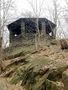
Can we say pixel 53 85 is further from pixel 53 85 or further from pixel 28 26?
pixel 28 26

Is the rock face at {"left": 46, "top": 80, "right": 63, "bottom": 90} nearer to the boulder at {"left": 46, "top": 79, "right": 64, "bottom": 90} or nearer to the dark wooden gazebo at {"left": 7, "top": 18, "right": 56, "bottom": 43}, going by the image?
the boulder at {"left": 46, "top": 79, "right": 64, "bottom": 90}

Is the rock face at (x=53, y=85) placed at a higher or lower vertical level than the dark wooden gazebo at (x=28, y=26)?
lower

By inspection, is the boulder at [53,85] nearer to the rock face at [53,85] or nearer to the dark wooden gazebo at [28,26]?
the rock face at [53,85]

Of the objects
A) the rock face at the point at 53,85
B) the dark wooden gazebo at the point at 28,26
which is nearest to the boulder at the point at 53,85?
the rock face at the point at 53,85

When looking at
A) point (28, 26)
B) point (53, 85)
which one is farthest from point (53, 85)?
point (28, 26)

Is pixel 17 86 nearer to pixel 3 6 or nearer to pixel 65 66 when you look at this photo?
pixel 65 66

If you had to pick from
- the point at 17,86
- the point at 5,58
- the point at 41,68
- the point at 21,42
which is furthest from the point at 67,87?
the point at 21,42

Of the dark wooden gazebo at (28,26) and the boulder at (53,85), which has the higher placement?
the dark wooden gazebo at (28,26)

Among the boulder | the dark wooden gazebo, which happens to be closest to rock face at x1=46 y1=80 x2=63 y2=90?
the boulder

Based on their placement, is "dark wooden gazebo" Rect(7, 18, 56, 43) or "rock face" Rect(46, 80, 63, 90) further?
"dark wooden gazebo" Rect(7, 18, 56, 43)

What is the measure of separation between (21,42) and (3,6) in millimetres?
5465

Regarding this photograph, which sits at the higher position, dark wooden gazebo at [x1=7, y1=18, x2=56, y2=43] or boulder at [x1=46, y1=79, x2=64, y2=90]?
dark wooden gazebo at [x1=7, y1=18, x2=56, y2=43]

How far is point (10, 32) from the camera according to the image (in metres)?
27.4

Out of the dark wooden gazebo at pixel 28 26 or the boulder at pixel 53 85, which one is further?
the dark wooden gazebo at pixel 28 26
